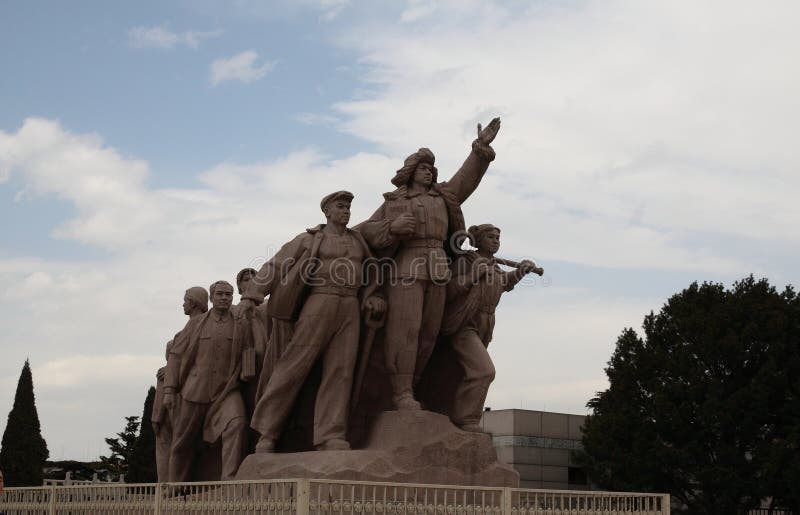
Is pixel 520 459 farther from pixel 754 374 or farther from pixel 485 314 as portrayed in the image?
pixel 485 314

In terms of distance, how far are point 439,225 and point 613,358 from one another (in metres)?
15.7

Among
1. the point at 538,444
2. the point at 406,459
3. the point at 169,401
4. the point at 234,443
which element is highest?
the point at 538,444

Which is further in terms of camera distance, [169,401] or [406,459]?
[169,401]

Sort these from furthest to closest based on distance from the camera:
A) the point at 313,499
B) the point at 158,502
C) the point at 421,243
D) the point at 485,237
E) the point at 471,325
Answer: the point at 485,237 → the point at 471,325 → the point at 421,243 → the point at 158,502 → the point at 313,499

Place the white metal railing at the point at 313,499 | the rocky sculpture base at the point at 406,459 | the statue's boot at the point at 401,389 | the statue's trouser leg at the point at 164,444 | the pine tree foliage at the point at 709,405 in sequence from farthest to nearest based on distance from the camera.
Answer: the pine tree foliage at the point at 709,405 → the statue's trouser leg at the point at 164,444 → the statue's boot at the point at 401,389 → the rocky sculpture base at the point at 406,459 → the white metal railing at the point at 313,499

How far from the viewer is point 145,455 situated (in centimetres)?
2495

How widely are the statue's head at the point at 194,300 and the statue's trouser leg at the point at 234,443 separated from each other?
164 centimetres

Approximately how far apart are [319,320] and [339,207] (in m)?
1.02

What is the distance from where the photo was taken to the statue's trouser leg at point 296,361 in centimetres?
962

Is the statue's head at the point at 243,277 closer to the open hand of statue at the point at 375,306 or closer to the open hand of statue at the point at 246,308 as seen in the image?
the open hand of statue at the point at 246,308

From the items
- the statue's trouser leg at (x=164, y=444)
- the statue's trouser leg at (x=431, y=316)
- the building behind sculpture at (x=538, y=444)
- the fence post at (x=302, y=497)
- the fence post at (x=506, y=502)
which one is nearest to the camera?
the fence post at (x=302, y=497)

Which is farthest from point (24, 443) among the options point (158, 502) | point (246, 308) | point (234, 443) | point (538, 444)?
point (158, 502)

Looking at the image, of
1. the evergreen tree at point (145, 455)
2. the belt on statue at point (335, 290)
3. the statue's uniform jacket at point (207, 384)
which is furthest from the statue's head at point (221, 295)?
the evergreen tree at point (145, 455)

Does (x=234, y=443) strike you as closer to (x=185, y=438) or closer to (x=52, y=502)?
(x=185, y=438)
